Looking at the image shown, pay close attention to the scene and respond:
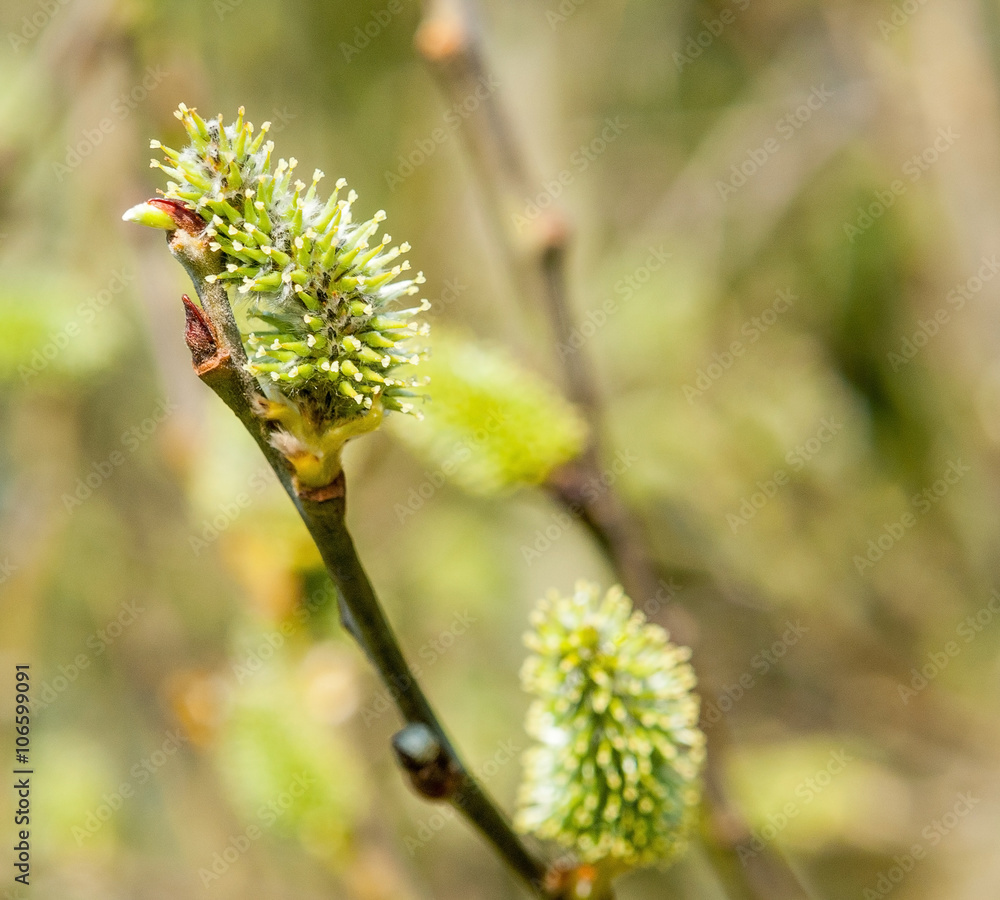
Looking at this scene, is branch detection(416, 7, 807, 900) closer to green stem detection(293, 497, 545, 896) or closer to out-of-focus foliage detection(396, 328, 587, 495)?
out-of-focus foliage detection(396, 328, 587, 495)

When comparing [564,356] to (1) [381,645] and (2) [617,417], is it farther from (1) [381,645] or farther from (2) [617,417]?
(2) [617,417]

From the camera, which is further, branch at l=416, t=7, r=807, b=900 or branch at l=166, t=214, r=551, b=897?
branch at l=416, t=7, r=807, b=900

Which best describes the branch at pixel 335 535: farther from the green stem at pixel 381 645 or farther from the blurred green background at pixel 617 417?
the blurred green background at pixel 617 417

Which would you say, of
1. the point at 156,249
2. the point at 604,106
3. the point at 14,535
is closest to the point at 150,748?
the point at 14,535

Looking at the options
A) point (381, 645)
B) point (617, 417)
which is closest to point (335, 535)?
point (381, 645)

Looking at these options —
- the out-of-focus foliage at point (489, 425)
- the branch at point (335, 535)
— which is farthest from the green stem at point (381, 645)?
the out-of-focus foliage at point (489, 425)

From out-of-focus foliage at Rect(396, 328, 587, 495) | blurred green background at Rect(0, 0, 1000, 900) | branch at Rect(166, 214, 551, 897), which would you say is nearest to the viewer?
branch at Rect(166, 214, 551, 897)

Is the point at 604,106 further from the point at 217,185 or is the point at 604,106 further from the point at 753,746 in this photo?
the point at 217,185

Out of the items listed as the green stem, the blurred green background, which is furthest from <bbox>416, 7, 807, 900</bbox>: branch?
the blurred green background
